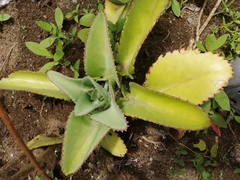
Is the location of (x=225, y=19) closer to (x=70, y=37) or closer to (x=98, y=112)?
(x=70, y=37)

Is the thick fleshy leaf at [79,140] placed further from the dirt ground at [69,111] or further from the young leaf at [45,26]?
the young leaf at [45,26]

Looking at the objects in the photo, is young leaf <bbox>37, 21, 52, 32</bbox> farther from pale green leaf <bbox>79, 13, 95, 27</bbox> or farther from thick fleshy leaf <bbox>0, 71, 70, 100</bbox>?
thick fleshy leaf <bbox>0, 71, 70, 100</bbox>

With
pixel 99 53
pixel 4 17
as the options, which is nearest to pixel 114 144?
pixel 99 53

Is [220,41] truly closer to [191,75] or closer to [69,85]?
[191,75]

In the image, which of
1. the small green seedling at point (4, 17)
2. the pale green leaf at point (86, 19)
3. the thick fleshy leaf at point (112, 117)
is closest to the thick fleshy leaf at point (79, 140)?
the thick fleshy leaf at point (112, 117)

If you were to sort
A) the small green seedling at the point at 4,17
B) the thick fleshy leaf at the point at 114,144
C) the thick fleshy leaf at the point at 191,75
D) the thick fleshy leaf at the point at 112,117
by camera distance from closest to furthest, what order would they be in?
the thick fleshy leaf at the point at 112,117 → the thick fleshy leaf at the point at 191,75 → the thick fleshy leaf at the point at 114,144 → the small green seedling at the point at 4,17

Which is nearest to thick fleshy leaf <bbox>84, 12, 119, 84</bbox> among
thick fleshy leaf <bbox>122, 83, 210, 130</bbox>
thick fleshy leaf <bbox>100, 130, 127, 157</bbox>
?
thick fleshy leaf <bbox>122, 83, 210, 130</bbox>
